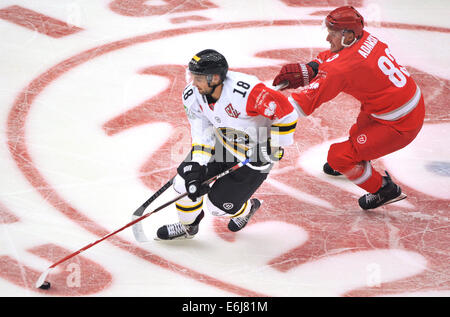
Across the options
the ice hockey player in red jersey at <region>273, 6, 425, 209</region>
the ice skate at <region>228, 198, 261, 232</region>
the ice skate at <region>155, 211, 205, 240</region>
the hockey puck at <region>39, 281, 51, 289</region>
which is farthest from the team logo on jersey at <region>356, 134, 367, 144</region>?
the hockey puck at <region>39, 281, 51, 289</region>

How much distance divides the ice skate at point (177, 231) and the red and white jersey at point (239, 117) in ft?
1.51

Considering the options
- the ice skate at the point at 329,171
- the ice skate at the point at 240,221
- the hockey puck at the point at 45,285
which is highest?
the hockey puck at the point at 45,285

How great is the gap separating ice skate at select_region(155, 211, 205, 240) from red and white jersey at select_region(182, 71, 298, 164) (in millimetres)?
459

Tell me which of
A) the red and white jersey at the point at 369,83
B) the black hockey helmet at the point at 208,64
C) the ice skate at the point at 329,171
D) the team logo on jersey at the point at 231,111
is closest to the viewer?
the black hockey helmet at the point at 208,64

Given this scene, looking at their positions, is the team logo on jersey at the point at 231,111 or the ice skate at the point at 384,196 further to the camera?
the ice skate at the point at 384,196

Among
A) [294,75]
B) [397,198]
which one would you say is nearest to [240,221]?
[294,75]

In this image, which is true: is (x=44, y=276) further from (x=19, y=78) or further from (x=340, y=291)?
(x=19, y=78)

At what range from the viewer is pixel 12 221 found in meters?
3.74

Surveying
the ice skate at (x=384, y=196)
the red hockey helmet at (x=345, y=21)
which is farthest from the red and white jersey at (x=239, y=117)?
the ice skate at (x=384, y=196)

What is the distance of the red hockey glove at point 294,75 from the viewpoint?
12.0ft

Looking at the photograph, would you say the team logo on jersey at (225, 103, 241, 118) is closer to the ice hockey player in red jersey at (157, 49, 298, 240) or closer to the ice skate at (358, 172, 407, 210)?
the ice hockey player in red jersey at (157, 49, 298, 240)

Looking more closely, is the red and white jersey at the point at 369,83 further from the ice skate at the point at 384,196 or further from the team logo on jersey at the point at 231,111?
the team logo on jersey at the point at 231,111

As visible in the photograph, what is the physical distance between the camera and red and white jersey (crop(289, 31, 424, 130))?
355cm

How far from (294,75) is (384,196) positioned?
0.93 meters
